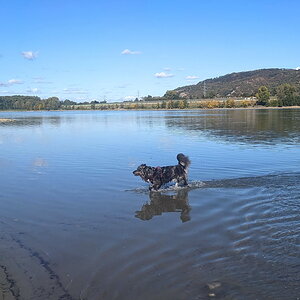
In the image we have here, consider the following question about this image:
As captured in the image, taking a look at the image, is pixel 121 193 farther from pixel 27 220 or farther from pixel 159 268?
pixel 159 268

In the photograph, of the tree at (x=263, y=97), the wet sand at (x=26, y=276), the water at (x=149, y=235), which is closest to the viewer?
the wet sand at (x=26, y=276)

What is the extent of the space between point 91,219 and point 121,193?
294cm

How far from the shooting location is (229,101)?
159875 millimetres

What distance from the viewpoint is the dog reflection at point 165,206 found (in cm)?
988

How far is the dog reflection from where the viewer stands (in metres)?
9.88

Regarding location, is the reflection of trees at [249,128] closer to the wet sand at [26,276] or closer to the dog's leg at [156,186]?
the dog's leg at [156,186]

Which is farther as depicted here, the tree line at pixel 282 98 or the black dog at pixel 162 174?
the tree line at pixel 282 98

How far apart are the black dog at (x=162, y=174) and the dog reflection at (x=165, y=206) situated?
494mm

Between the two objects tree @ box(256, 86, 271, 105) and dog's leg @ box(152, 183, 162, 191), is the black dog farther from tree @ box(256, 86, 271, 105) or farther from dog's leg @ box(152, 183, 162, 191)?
tree @ box(256, 86, 271, 105)

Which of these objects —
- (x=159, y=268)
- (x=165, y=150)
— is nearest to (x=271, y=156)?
(x=165, y=150)

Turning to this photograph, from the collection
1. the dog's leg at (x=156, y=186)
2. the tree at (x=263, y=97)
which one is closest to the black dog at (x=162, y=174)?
the dog's leg at (x=156, y=186)

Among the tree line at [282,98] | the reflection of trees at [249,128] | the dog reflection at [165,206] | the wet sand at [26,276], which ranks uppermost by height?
the tree line at [282,98]

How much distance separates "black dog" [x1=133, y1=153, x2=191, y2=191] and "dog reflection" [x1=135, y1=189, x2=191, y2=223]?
1.62 ft

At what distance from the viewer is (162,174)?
12742 millimetres
